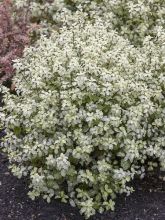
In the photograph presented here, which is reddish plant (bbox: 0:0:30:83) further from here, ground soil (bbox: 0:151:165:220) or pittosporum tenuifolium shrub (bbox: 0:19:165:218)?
ground soil (bbox: 0:151:165:220)

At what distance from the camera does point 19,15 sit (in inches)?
219

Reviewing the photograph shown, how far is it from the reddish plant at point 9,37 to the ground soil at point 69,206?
1339 mm

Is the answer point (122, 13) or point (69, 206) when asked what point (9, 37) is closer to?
point (122, 13)

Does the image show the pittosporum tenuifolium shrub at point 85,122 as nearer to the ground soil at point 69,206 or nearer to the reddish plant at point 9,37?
the ground soil at point 69,206

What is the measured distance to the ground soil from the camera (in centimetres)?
396

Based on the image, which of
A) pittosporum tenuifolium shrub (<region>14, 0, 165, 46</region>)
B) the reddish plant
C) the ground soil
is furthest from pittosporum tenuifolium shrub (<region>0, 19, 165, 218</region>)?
pittosporum tenuifolium shrub (<region>14, 0, 165, 46</region>)

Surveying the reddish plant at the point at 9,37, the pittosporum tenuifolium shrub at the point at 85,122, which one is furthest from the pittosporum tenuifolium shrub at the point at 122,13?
the pittosporum tenuifolium shrub at the point at 85,122

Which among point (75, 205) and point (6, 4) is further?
→ point (6, 4)

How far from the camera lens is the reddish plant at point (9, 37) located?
508cm

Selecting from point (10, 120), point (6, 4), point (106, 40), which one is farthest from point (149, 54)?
point (6, 4)

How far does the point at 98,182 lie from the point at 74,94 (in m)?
0.74

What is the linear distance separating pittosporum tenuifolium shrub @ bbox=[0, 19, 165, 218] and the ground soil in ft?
0.40

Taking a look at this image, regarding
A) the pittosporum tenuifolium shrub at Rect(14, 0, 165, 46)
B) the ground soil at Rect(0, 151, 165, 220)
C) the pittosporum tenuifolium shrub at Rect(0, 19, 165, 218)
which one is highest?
the pittosporum tenuifolium shrub at Rect(14, 0, 165, 46)

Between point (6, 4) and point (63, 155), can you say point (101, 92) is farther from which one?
point (6, 4)
